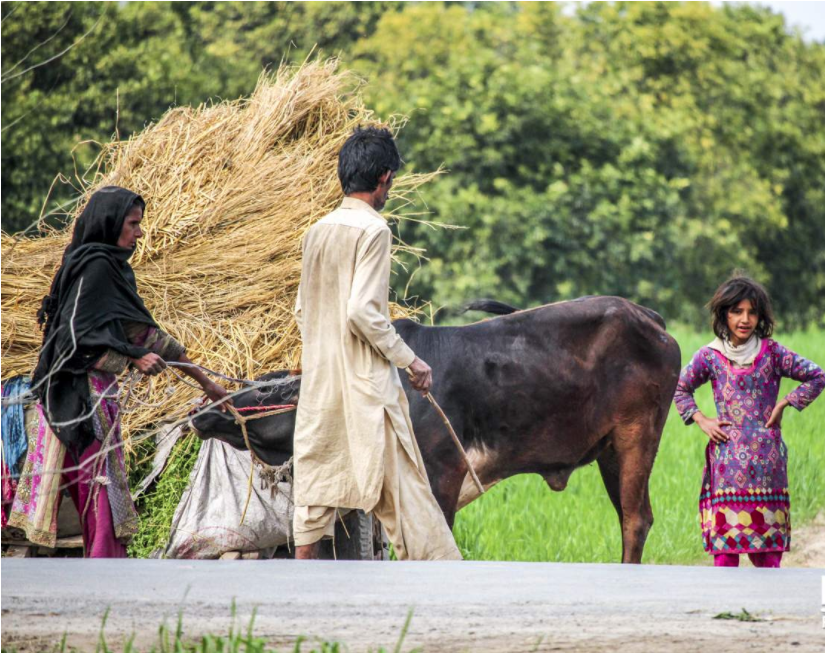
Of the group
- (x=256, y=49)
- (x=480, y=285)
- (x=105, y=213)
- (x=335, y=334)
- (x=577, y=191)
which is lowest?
(x=335, y=334)

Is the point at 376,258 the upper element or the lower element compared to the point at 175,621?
upper

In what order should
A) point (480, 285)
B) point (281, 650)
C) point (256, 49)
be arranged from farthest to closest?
point (256, 49) → point (480, 285) → point (281, 650)

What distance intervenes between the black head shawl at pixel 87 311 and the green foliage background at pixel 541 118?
9178 mm

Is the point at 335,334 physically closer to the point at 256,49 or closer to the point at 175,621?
the point at 175,621

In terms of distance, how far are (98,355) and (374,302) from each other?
0.98 meters

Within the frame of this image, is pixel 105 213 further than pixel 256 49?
No

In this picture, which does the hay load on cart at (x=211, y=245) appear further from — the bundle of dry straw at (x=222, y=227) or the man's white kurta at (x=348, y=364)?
the man's white kurta at (x=348, y=364)

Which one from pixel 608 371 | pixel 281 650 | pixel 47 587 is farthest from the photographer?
pixel 608 371

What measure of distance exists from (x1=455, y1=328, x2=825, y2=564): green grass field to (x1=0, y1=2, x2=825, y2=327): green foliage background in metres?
5.57

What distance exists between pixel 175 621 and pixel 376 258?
1317 millimetres

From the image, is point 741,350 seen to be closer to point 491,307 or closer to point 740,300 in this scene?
point 740,300

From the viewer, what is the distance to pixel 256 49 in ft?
70.7

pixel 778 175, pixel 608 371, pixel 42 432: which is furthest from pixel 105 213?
pixel 778 175

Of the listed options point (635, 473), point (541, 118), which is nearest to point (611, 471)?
point (635, 473)
